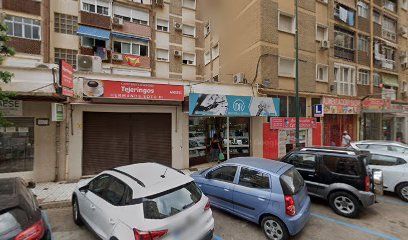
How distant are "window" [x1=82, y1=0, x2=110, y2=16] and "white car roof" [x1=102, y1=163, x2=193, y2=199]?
60.2ft

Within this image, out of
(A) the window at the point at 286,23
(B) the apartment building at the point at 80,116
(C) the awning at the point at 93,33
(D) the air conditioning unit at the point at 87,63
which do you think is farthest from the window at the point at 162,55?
(A) the window at the point at 286,23

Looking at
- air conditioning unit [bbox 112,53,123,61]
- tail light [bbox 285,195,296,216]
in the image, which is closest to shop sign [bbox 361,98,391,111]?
tail light [bbox 285,195,296,216]

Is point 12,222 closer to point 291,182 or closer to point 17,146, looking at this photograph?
point 291,182

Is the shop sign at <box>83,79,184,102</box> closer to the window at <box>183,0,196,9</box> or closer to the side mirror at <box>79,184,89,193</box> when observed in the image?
the side mirror at <box>79,184,89,193</box>

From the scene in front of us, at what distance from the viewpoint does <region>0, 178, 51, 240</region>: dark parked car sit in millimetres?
3043

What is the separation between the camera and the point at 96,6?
18625 millimetres

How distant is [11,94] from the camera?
20.9ft

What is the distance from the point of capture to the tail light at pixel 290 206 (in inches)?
182

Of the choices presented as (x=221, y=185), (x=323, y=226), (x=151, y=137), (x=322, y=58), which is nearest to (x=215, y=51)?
(x=322, y=58)

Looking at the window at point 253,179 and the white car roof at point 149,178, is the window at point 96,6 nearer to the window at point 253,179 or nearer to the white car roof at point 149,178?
the white car roof at point 149,178

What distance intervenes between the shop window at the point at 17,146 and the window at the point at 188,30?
18527 mm

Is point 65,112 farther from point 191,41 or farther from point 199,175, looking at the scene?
point 191,41

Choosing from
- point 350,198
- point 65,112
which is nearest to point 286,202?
point 350,198

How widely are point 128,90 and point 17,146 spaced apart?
177 inches
